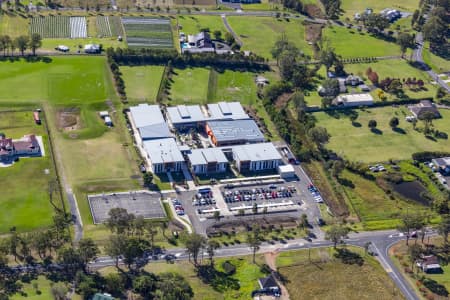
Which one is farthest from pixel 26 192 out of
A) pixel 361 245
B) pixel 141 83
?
pixel 361 245

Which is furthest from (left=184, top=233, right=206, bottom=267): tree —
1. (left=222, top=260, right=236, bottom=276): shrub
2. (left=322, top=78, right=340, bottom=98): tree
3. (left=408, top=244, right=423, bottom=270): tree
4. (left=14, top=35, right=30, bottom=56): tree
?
(left=14, top=35, right=30, bottom=56): tree

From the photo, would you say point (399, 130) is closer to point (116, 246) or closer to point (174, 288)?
point (174, 288)

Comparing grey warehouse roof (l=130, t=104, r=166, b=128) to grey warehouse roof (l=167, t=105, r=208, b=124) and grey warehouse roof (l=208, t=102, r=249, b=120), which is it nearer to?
grey warehouse roof (l=167, t=105, r=208, b=124)

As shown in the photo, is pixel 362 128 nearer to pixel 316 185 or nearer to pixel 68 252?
pixel 316 185

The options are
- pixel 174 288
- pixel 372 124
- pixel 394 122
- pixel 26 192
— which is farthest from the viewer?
pixel 394 122

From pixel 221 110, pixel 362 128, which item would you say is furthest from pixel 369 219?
pixel 221 110

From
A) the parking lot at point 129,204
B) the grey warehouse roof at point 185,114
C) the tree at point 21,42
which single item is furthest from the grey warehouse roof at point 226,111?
the tree at point 21,42
